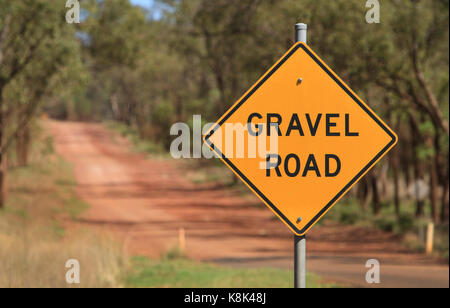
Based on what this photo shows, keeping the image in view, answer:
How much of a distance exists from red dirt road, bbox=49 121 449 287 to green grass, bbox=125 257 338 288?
0.95 m

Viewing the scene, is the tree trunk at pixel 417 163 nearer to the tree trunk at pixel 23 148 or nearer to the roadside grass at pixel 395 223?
the roadside grass at pixel 395 223

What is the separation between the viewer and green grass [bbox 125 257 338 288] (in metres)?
10.6

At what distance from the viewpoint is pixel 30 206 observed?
81.5 ft

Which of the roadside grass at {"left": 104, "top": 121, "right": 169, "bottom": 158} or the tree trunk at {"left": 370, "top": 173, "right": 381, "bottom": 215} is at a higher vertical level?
the roadside grass at {"left": 104, "top": 121, "right": 169, "bottom": 158}

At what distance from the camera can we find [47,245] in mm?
13281

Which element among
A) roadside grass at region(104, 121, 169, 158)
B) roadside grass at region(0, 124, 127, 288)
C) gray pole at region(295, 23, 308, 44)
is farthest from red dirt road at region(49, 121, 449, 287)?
gray pole at region(295, 23, 308, 44)

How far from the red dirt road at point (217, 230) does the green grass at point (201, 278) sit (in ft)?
3.13

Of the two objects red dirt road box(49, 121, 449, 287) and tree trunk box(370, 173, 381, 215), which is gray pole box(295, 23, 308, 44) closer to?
red dirt road box(49, 121, 449, 287)

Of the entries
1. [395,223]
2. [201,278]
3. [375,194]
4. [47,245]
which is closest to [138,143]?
[375,194]

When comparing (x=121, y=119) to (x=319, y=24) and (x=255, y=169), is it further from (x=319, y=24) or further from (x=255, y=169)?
(x=255, y=169)

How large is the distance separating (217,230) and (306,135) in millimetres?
18898

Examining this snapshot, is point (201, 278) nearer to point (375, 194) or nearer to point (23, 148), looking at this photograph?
point (375, 194)

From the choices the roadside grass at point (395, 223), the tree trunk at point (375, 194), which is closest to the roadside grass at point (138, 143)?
the roadside grass at point (395, 223)
